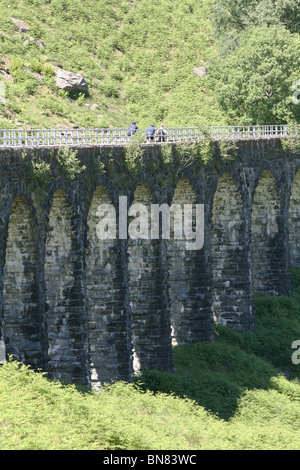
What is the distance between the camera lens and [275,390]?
52281 millimetres

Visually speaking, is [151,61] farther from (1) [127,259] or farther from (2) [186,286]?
(1) [127,259]

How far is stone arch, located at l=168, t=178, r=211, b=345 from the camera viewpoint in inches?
2181

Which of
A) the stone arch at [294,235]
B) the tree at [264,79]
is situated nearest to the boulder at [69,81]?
the tree at [264,79]

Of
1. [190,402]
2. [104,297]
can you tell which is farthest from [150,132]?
[190,402]

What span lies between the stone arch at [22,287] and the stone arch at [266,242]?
27.7 m

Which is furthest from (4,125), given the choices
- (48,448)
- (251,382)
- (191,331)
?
(48,448)

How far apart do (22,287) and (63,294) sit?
141 inches

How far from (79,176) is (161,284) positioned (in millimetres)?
8619

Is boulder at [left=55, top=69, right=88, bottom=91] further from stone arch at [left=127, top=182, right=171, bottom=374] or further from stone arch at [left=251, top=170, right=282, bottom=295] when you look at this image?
stone arch at [left=127, top=182, right=171, bottom=374]

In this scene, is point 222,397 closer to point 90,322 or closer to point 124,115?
point 90,322

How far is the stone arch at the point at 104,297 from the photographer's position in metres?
47.1

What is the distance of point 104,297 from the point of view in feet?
155

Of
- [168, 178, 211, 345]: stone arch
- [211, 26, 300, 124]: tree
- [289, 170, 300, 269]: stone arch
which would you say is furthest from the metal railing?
[289, 170, 300, 269]: stone arch

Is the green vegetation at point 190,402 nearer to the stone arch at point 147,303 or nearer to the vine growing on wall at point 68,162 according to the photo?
the stone arch at point 147,303
